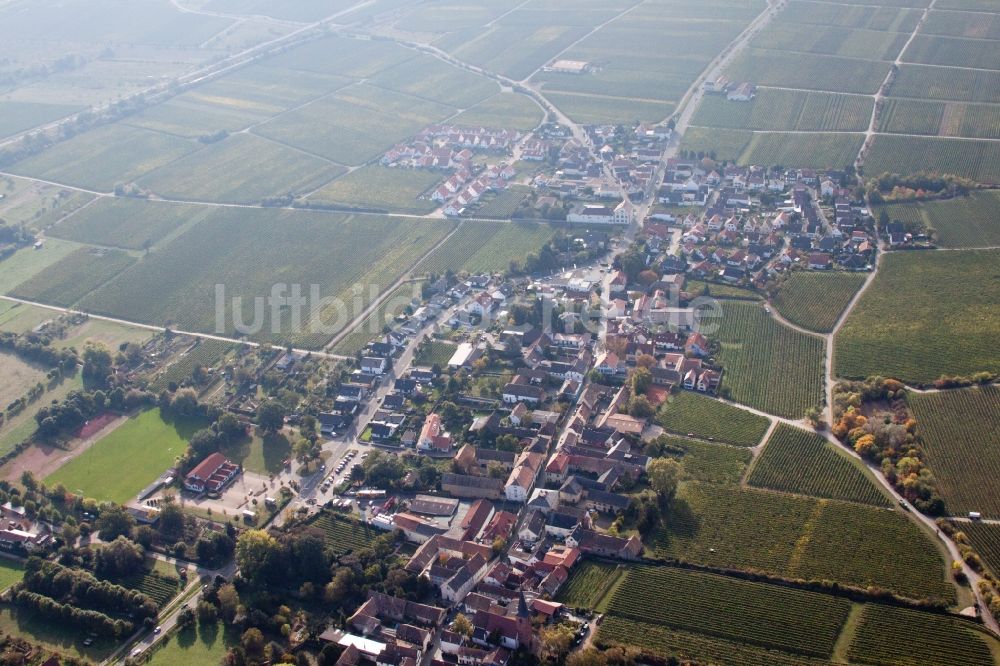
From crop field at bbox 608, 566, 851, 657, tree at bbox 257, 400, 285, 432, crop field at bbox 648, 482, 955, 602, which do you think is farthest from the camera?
tree at bbox 257, 400, 285, 432

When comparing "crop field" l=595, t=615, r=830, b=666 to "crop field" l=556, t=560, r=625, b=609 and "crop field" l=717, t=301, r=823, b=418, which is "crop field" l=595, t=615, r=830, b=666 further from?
"crop field" l=717, t=301, r=823, b=418

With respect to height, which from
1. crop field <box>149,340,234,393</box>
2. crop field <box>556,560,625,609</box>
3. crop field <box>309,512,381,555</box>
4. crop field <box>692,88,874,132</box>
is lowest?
crop field <box>309,512,381,555</box>

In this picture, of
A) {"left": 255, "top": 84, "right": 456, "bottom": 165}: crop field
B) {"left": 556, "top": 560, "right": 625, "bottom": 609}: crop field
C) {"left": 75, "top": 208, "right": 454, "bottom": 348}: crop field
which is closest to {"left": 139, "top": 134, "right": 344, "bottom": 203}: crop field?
{"left": 255, "top": 84, "right": 456, "bottom": 165}: crop field

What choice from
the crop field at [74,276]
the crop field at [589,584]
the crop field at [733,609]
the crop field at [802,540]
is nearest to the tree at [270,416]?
the crop field at [589,584]

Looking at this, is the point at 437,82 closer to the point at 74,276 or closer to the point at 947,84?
the point at 74,276

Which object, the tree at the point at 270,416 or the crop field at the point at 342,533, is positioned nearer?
the crop field at the point at 342,533

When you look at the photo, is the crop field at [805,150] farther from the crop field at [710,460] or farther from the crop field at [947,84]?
the crop field at [710,460]
